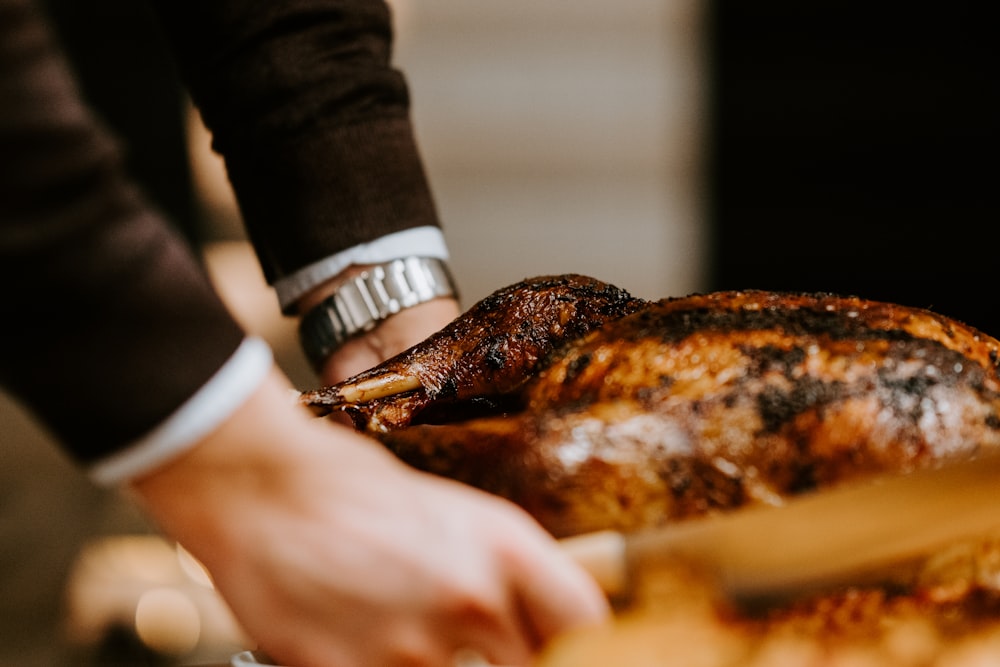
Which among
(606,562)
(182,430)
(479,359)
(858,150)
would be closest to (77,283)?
(182,430)

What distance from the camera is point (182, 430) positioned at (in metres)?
0.47

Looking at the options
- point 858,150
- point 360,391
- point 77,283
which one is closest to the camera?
point 77,283

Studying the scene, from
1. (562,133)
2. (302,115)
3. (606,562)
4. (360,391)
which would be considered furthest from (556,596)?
(562,133)

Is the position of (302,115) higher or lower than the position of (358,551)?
higher

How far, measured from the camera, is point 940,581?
578mm

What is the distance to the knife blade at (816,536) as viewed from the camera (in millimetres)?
505

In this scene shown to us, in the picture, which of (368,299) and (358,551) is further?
(368,299)

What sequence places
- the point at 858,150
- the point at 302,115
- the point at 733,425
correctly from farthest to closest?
the point at 858,150, the point at 302,115, the point at 733,425

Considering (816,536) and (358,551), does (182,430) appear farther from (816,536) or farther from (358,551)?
(816,536)

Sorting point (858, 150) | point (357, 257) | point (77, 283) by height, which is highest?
point (77, 283)

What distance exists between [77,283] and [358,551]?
188 mm

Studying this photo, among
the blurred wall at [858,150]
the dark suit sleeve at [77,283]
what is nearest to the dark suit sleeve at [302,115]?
the dark suit sleeve at [77,283]

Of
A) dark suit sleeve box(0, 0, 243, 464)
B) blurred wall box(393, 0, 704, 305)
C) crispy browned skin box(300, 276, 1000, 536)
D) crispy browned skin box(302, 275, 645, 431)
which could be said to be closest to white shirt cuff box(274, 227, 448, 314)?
crispy browned skin box(302, 275, 645, 431)

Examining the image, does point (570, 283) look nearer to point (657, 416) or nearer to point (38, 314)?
point (657, 416)
